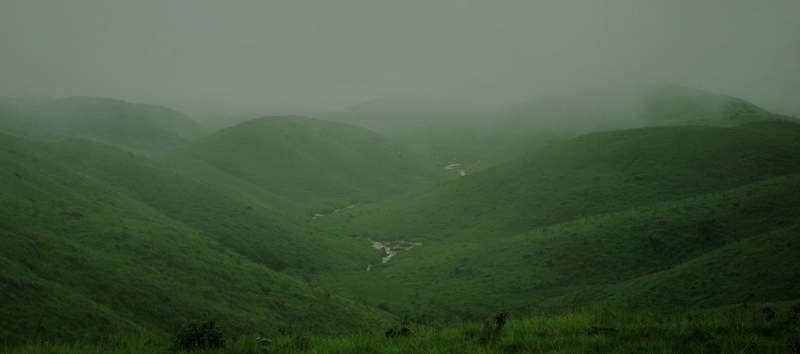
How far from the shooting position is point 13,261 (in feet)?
97.0

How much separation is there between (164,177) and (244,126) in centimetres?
6703

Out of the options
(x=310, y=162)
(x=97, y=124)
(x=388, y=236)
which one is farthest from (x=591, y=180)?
(x=97, y=124)

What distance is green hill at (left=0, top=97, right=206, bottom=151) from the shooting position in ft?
454

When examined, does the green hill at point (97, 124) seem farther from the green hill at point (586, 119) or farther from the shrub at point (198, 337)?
the shrub at point (198, 337)

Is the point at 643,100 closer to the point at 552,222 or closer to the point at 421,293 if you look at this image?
the point at 552,222

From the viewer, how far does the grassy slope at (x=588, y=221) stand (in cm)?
4591

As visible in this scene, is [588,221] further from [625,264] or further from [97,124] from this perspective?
[97,124]

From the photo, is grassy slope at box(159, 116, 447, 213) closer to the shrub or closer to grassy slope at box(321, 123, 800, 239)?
grassy slope at box(321, 123, 800, 239)

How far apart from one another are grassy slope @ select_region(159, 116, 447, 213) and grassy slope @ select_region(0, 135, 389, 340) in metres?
46.9

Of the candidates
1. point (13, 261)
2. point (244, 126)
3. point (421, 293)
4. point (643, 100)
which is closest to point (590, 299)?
point (421, 293)

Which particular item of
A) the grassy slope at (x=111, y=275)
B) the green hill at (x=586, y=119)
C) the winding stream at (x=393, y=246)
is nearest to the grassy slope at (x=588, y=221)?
the winding stream at (x=393, y=246)

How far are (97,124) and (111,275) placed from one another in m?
152

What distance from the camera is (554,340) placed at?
1044 centimetres

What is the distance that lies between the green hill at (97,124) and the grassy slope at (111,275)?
9222 centimetres
